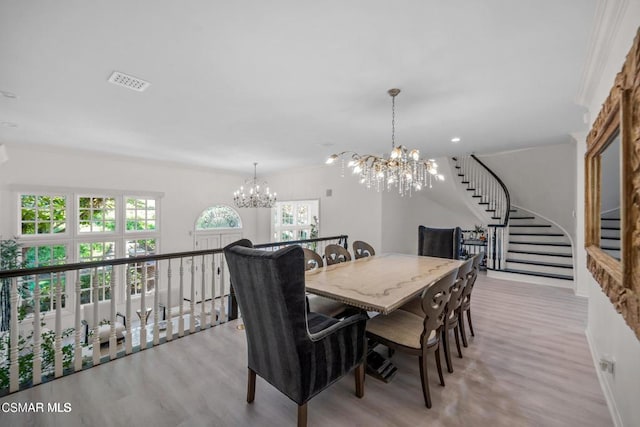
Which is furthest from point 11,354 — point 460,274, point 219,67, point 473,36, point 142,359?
point 473,36

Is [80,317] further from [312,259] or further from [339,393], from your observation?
[339,393]

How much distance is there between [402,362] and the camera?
2.37 meters

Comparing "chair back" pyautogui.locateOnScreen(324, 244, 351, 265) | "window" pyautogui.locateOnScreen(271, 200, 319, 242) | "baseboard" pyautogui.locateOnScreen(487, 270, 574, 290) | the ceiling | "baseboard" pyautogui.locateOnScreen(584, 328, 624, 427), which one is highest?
the ceiling

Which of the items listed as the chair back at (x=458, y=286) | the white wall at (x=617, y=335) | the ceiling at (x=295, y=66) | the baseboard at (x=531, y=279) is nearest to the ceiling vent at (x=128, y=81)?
the ceiling at (x=295, y=66)

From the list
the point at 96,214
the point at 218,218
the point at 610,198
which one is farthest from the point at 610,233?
the point at 96,214

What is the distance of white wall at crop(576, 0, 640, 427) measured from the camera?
1.38m

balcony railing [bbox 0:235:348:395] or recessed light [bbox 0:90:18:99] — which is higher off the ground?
recessed light [bbox 0:90:18:99]

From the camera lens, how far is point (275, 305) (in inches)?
55.9

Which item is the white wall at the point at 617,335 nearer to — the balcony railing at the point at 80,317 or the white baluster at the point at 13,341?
the balcony railing at the point at 80,317

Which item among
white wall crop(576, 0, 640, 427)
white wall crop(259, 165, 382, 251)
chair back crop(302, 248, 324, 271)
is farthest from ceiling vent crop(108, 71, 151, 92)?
white wall crop(259, 165, 382, 251)

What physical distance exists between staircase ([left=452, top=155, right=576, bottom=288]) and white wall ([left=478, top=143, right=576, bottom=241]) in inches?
8.0

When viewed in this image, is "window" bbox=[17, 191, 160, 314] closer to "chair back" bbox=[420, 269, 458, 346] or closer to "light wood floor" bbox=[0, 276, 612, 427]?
"light wood floor" bbox=[0, 276, 612, 427]

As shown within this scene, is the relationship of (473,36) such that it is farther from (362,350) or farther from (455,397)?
(455,397)

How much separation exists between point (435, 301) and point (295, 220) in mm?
5984
